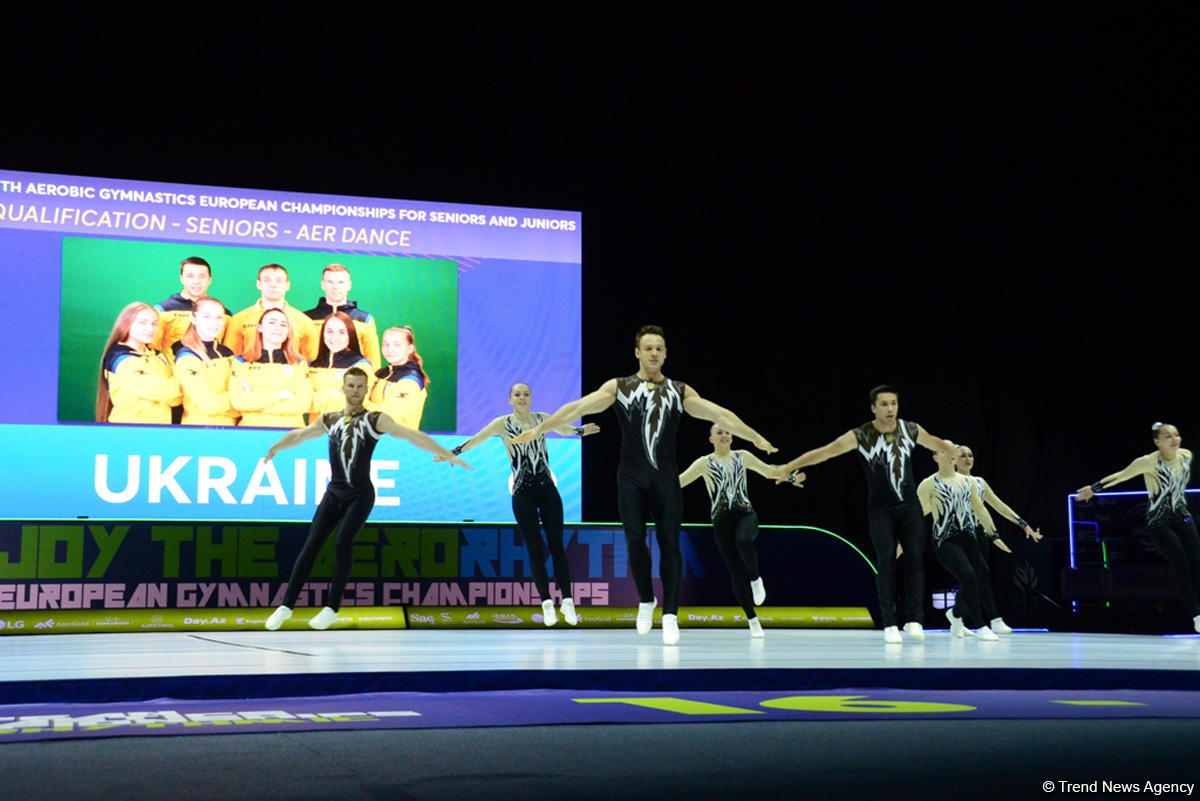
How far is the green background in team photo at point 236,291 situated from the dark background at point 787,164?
1.38 meters

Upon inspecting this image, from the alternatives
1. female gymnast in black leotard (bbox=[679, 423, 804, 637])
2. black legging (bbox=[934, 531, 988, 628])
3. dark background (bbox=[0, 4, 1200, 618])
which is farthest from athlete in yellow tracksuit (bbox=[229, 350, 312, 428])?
black legging (bbox=[934, 531, 988, 628])

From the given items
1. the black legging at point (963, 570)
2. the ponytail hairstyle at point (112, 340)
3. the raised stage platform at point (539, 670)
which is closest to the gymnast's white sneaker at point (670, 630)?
the raised stage platform at point (539, 670)

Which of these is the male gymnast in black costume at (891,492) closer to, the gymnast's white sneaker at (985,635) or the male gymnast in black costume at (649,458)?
the gymnast's white sneaker at (985,635)

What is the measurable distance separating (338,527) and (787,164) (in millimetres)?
8423

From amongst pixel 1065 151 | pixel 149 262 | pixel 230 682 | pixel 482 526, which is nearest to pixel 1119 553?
pixel 1065 151

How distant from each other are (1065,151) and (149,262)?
990 centimetres

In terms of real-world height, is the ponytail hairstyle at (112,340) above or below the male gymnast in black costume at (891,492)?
above

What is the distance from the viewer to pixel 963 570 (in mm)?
8617

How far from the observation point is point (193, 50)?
39.8 ft

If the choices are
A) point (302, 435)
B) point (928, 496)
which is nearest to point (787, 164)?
point (928, 496)

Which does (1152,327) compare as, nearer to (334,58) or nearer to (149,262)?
(334,58)
